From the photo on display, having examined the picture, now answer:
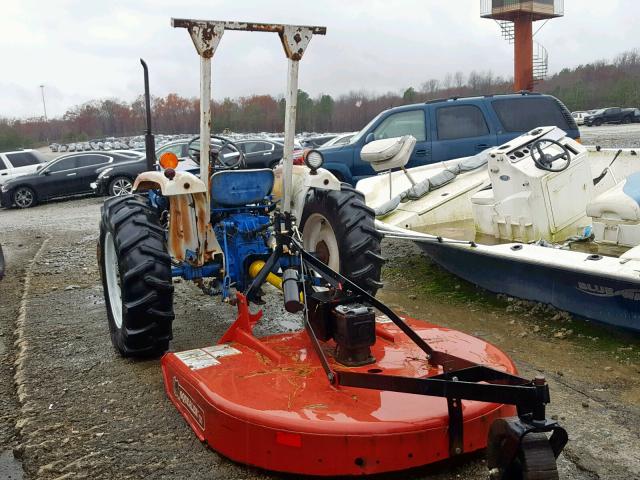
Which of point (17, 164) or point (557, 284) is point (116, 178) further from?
point (557, 284)

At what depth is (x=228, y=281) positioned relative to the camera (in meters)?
4.17

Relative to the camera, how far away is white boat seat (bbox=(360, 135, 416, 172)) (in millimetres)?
6531

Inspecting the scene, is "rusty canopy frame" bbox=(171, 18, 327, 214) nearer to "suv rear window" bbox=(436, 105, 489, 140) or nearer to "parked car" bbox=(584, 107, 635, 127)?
"suv rear window" bbox=(436, 105, 489, 140)

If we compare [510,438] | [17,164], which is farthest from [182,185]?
[17,164]

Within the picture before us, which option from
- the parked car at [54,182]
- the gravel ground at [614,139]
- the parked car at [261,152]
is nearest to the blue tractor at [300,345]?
the parked car at [261,152]

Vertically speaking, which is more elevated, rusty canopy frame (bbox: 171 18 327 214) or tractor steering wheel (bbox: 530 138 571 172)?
rusty canopy frame (bbox: 171 18 327 214)

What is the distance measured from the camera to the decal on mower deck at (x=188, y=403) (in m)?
2.98

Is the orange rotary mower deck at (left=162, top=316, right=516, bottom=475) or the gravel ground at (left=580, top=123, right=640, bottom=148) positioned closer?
the orange rotary mower deck at (left=162, top=316, right=516, bottom=475)

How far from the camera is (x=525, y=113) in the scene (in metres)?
9.33

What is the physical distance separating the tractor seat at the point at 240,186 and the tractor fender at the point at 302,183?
29 centimetres

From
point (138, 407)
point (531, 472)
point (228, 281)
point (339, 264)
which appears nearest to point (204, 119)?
point (228, 281)

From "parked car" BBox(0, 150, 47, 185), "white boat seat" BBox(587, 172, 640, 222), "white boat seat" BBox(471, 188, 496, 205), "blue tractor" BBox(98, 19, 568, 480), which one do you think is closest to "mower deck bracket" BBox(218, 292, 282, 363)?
"blue tractor" BBox(98, 19, 568, 480)

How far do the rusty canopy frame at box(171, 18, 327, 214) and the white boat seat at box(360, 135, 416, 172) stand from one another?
2.74m

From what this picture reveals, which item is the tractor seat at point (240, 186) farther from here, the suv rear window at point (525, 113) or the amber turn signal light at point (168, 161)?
the suv rear window at point (525, 113)
